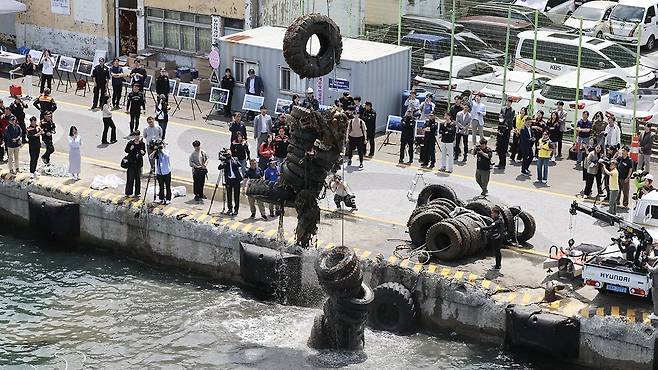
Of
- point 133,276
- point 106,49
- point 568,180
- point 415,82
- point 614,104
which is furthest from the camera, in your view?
point 106,49

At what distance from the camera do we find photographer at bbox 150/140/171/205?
1393 inches

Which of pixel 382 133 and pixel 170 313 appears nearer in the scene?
pixel 170 313

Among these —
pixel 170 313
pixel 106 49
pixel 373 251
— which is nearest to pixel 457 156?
pixel 373 251

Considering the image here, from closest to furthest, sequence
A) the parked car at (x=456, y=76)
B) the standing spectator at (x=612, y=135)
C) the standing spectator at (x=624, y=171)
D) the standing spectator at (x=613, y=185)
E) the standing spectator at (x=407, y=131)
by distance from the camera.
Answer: the standing spectator at (x=613, y=185) < the standing spectator at (x=624, y=171) < the standing spectator at (x=612, y=135) < the standing spectator at (x=407, y=131) < the parked car at (x=456, y=76)

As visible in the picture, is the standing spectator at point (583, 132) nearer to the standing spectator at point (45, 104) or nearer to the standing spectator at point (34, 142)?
the standing spectator at point (34, 142)

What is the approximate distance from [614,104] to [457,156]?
5385 mm

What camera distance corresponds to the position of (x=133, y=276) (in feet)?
116

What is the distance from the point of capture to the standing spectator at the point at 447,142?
38.8m

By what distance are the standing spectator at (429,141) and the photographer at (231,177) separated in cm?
667

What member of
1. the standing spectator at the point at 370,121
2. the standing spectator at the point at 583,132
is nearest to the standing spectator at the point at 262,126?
the standing spectator at the point at 370,121

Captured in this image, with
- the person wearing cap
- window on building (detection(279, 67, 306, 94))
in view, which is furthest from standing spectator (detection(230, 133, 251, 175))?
window on building (detection(279, 67, 306, 94))

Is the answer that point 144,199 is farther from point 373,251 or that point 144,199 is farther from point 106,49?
point 106,49

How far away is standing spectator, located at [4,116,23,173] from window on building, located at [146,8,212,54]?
1237cm

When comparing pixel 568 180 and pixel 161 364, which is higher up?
pixel 568 180
